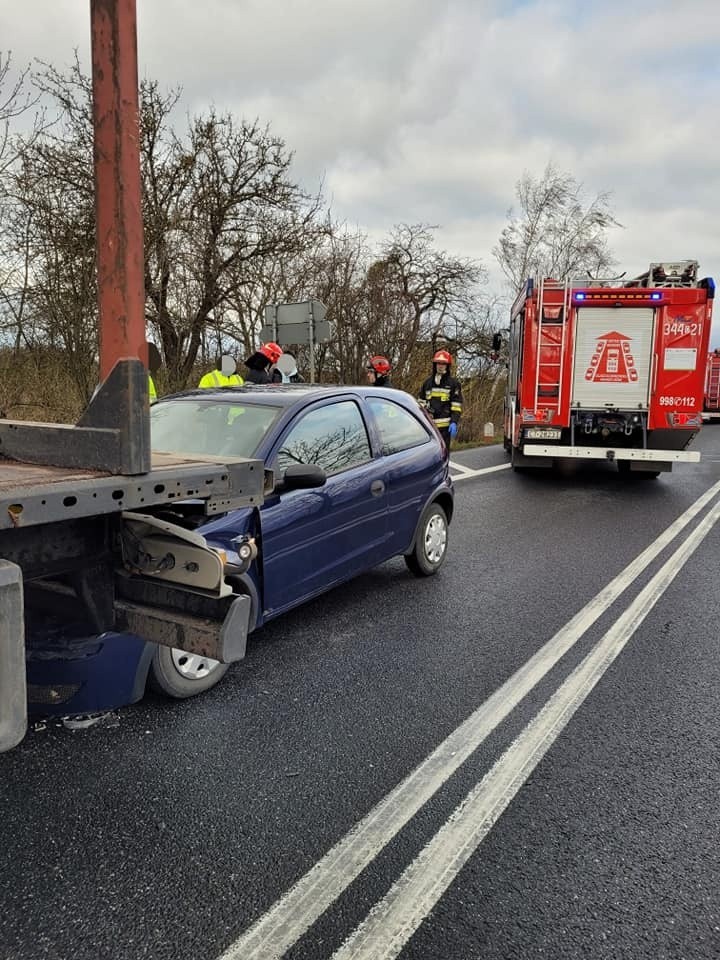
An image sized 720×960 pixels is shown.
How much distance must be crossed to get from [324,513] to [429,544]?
167cm

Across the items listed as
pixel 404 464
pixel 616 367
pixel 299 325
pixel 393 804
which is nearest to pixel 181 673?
pixel 393 804

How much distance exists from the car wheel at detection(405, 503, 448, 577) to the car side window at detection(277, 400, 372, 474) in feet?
3.16

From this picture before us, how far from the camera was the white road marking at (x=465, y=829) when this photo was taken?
202 centimetres

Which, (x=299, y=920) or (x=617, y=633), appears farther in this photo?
(x=617, y=633)

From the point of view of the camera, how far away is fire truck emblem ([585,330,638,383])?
422 inches

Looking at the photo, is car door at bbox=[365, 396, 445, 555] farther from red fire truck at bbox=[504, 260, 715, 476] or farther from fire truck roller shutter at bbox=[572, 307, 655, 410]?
fire truck roller shutter at bbox=[572, 307, 655, 410]

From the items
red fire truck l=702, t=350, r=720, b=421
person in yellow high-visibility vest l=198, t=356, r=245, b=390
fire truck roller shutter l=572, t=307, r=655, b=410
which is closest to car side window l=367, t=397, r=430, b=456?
person in yellow high-visibility vest l=198, t=356, r=245, b=390

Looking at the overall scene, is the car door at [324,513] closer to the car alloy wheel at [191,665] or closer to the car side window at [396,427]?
the car side window at [396,427]

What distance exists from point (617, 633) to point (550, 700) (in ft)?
3.95

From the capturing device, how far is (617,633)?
447cm

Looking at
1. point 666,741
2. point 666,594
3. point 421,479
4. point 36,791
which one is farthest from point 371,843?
point 666,594

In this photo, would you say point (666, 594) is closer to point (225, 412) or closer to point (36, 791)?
point (225, 412)

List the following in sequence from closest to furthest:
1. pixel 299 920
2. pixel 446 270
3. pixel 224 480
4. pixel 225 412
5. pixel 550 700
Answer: pixel 299 920 → pixel 224 480 → pixel 550 700 → pixel 225 412 → pixel 446 270

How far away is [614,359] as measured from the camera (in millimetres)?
10750
